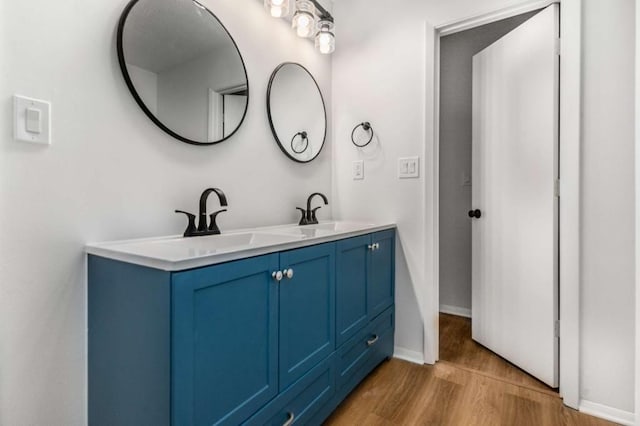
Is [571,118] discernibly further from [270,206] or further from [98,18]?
[98,18]

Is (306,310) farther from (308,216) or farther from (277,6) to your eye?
(277,6)

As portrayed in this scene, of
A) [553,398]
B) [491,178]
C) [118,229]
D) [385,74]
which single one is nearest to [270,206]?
[118,229]

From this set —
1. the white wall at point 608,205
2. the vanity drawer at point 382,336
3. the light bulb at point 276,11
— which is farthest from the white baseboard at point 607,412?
the light bulb at point 276,11

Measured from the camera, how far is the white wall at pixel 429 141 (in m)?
1.45

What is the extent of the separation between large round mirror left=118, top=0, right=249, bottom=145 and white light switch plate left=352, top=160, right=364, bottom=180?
0.90 meters

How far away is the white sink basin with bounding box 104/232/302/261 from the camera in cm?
89

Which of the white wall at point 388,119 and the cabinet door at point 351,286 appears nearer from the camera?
the cabinet door at point 351,286

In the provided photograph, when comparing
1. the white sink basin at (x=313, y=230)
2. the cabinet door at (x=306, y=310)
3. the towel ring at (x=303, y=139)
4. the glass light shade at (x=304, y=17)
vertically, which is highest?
the glass light shade at (x=304, y=17)

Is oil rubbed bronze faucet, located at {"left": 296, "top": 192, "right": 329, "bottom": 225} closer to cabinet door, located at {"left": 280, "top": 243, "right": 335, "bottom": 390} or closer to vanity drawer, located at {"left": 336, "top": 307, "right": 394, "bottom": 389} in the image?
cabinet door, located at {"left": 280, "top": 243, "right": 335, "bottom": 390}

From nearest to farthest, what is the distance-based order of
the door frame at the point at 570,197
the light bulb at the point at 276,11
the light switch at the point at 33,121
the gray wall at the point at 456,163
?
the light switch at the point at 33,121 < the door frame at the point at 570,197 < the light bulb at the point at 276,11 < the gray wall at the point at 456,163

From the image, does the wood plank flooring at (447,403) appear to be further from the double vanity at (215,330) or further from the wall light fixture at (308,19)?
the wall light fixture at (308,19)

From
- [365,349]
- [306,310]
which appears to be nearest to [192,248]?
[306,310]

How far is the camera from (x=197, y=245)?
3.77 feet

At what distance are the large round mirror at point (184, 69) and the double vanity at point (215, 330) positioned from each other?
1.65 feet
